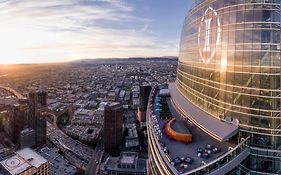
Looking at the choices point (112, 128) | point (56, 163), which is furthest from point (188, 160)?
point (112, 128)

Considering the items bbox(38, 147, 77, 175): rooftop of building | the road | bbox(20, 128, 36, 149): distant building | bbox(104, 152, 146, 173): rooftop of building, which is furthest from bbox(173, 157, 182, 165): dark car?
bbox(20, 128, 36, 149): distant building

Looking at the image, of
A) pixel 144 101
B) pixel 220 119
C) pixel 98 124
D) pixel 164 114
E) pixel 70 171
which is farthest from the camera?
pixel 98 124

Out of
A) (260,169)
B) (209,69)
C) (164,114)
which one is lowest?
(260,169)

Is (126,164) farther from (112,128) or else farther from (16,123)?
(16,123)

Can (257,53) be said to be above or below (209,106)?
above

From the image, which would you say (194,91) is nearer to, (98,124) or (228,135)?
(228,135)

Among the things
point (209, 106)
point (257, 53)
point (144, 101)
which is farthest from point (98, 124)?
point (257, 53)
